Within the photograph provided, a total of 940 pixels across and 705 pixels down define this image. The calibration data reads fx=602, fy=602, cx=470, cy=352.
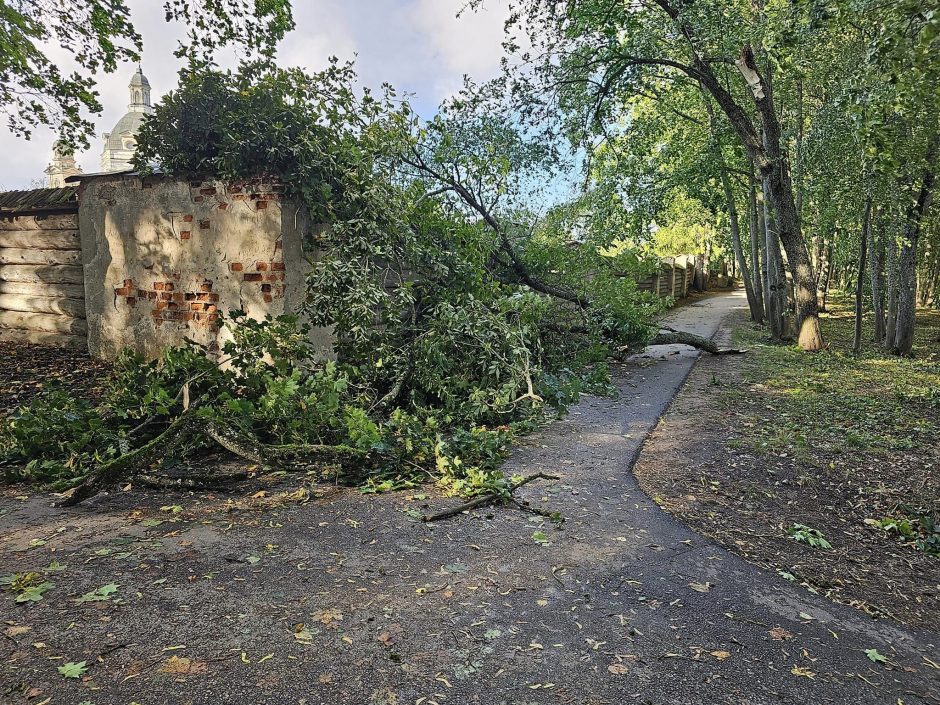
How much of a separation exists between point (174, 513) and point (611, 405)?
5.02 m

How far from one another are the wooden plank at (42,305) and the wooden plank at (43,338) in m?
0.30

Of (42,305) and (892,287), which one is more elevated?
(892,287)

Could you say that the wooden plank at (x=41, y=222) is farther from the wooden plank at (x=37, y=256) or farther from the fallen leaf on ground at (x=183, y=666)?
the fallen leaf on ground at (x=183, y=666)

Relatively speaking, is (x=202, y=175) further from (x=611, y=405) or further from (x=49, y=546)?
(x=611, y=405)

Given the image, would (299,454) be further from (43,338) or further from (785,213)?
(785,213)

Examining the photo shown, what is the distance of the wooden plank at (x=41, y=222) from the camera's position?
801cm

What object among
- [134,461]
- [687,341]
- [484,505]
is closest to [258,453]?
[134,461]

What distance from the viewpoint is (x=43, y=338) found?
28.1ft

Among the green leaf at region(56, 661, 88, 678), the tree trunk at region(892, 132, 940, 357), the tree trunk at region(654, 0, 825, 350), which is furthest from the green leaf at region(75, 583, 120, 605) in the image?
the tree trunk at region(892, 132, 940, 357)

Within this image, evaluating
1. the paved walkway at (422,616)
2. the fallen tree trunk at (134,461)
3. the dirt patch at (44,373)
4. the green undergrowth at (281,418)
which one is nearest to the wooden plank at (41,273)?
the dirt patch at (44,373)

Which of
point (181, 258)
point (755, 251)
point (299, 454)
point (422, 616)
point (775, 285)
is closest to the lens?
point (422, 616)

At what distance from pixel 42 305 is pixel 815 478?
9.74 meters

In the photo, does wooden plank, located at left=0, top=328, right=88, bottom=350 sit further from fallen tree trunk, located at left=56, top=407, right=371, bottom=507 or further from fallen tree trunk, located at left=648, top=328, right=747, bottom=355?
fallen tree trunk, located at left=648, top=328, right=747, bottom=355

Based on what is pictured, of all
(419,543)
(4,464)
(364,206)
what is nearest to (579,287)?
(364,206)
